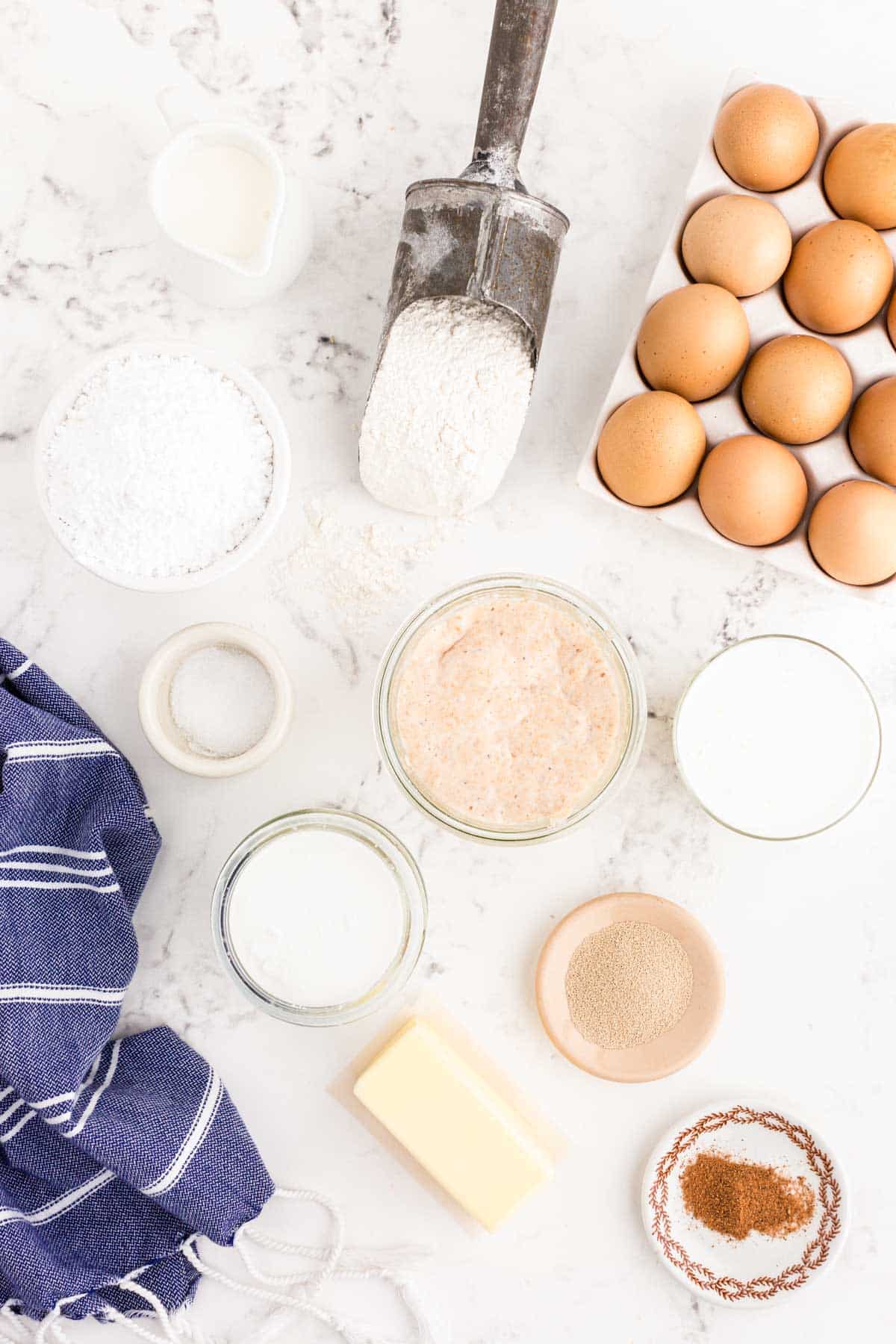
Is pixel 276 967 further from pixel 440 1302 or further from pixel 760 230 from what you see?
pixel 760 230

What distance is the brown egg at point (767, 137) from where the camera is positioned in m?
1.07

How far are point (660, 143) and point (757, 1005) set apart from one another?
105 cm

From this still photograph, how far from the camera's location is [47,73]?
4.09 feet

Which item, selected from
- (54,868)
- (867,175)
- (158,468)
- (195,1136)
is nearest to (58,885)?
(54,868)

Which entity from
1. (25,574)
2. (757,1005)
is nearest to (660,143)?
(25,574)

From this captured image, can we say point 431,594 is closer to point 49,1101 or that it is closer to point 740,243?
point 740,243

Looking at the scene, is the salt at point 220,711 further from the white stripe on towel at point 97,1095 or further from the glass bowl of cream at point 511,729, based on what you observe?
the white stripe on towel at point 97,1095

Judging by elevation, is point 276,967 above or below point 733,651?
below

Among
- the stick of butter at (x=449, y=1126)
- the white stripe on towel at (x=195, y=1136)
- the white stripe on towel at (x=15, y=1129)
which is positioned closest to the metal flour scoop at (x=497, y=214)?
the stick of butter at (x=449, y=1126)

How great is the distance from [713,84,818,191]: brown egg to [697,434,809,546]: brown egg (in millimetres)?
278

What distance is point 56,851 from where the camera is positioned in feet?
3.86

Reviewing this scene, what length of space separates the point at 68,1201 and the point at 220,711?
63 centimetres

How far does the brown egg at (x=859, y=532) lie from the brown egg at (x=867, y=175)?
0.29 metres

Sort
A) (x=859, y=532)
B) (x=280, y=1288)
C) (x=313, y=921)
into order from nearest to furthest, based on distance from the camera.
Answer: (x=859, y=532), (x=313, y=921), (x=280, y=1288)
